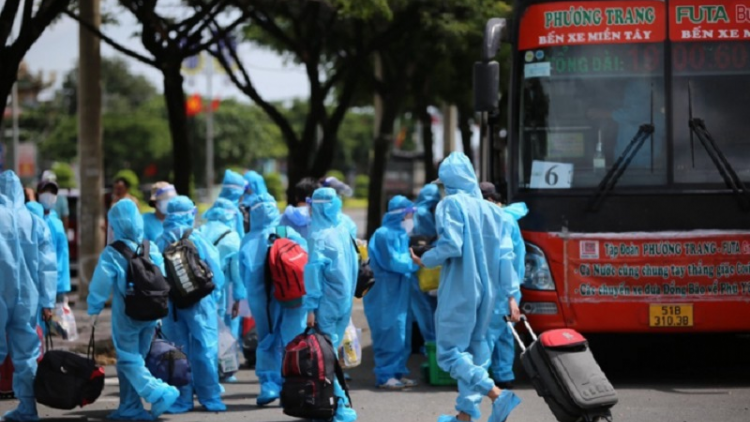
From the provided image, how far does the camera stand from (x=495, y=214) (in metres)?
8.52

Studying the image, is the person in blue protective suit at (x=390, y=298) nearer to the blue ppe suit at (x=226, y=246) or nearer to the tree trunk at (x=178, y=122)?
the blue ppe suit at (x=226, y=246)

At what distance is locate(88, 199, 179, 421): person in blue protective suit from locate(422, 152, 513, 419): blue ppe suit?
2169 millimetres

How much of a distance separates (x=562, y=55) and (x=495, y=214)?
9.17ft

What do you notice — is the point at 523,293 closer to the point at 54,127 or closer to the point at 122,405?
the point at 122,405

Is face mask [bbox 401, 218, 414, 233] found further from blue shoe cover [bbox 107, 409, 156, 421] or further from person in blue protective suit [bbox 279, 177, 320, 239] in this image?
blue shoe cover [bbox 107, 409, 156, 421]

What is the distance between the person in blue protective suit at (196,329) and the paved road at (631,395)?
0.16 meters

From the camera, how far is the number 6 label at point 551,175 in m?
10.8

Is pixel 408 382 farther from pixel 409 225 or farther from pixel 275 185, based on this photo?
pixel 275 185

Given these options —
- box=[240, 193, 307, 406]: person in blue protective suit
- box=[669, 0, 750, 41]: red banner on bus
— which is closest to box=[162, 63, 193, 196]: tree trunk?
box=[240, 193, 307, 406]: person in blue protective suit

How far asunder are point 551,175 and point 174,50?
8.08 m

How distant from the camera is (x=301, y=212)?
1067cm

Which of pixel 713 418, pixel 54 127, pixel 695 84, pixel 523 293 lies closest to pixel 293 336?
pixel 523 293

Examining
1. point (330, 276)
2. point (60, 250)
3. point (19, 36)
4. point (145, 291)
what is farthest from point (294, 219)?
point (19, 36)

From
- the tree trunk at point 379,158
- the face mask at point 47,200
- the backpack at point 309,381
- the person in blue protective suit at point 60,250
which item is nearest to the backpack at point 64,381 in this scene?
the backpack at point 309,381
